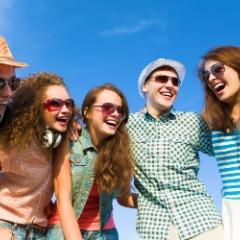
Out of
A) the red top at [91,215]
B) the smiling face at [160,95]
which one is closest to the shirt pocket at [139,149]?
the smiling face at [160,95]

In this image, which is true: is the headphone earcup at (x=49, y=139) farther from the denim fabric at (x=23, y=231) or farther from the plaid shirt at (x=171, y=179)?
the plaid shirt at (x=171, y=179)

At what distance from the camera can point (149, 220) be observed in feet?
24.3

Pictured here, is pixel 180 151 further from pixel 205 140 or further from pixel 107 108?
pixel 107 108

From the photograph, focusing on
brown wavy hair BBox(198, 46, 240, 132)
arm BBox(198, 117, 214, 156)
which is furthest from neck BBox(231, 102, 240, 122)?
arm BBox(198, 117, 214, 156)

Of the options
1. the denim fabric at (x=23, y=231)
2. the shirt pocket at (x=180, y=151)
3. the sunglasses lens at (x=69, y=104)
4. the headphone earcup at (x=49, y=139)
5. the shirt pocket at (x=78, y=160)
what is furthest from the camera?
the shirt pocket at (x=180, y=151)

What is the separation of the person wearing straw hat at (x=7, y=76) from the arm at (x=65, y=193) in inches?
40.2

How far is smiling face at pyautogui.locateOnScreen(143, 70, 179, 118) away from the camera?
8.02 m

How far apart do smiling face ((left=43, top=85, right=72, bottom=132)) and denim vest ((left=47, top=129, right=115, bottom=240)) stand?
52cm

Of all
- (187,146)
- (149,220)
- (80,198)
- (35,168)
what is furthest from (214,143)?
(35,168)

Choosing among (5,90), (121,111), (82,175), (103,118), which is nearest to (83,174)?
(82,175)

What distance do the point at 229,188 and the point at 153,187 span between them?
112cm

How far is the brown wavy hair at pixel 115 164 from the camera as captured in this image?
7.61m

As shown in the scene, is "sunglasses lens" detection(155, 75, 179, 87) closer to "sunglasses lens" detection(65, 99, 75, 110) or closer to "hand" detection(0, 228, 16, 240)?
"sunglasses lens" detection(65, 99, 75, 110)

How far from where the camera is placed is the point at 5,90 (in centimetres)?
671
